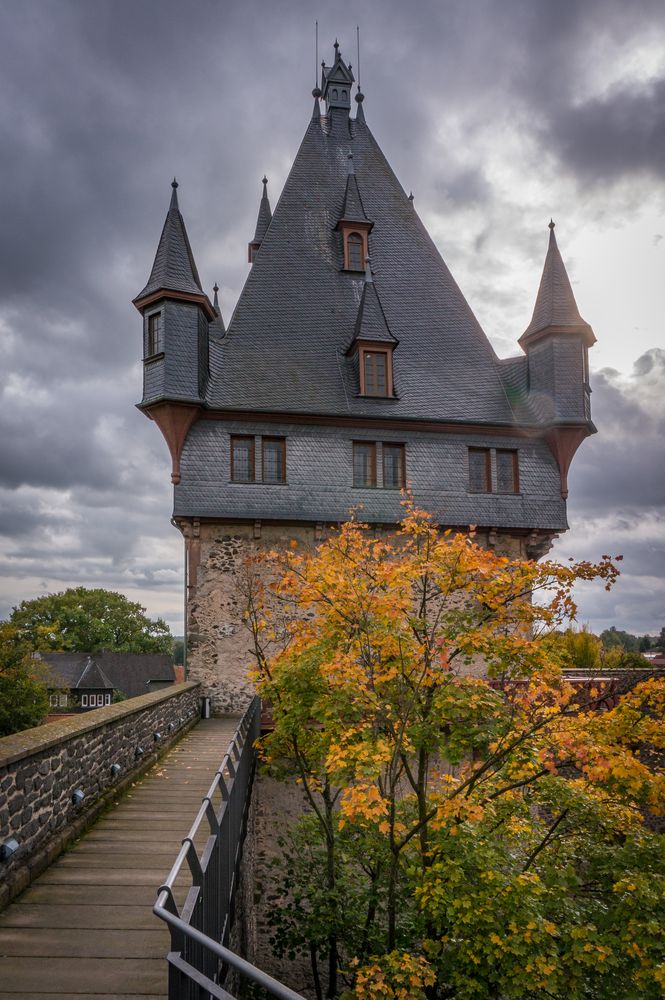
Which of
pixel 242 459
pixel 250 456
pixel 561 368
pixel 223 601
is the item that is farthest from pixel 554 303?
pixel 223 601

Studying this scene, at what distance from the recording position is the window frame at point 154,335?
16.7 metres

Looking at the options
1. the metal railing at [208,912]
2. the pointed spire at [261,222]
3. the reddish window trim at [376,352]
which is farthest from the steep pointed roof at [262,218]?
the metal railing at [208,912]

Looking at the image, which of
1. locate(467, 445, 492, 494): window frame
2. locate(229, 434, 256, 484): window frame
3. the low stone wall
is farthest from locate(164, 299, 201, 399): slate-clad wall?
the low stone wall

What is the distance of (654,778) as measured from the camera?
7.83 metres

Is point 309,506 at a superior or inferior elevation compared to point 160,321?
inferior

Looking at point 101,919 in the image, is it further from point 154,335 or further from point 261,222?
point 261,222

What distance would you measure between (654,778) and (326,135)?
2074 centimetres

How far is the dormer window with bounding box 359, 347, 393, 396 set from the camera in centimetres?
1762

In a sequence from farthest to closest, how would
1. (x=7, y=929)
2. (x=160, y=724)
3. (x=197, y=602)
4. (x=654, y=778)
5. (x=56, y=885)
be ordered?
(x=197, y=602) → (x=160, y=724) → (x=654, y=778) → (x=56, y=885) → (x=7, y=929)

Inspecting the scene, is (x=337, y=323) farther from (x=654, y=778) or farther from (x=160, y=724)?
(x=654, y=778)

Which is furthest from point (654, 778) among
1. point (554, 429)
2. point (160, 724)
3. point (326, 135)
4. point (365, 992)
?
point (326, 135)

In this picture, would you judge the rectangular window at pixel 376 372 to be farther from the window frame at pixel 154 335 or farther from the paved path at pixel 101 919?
the paved path at pixel 101 919

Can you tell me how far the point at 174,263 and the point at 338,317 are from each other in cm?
444

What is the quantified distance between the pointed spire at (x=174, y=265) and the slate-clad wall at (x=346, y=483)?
128 inches
